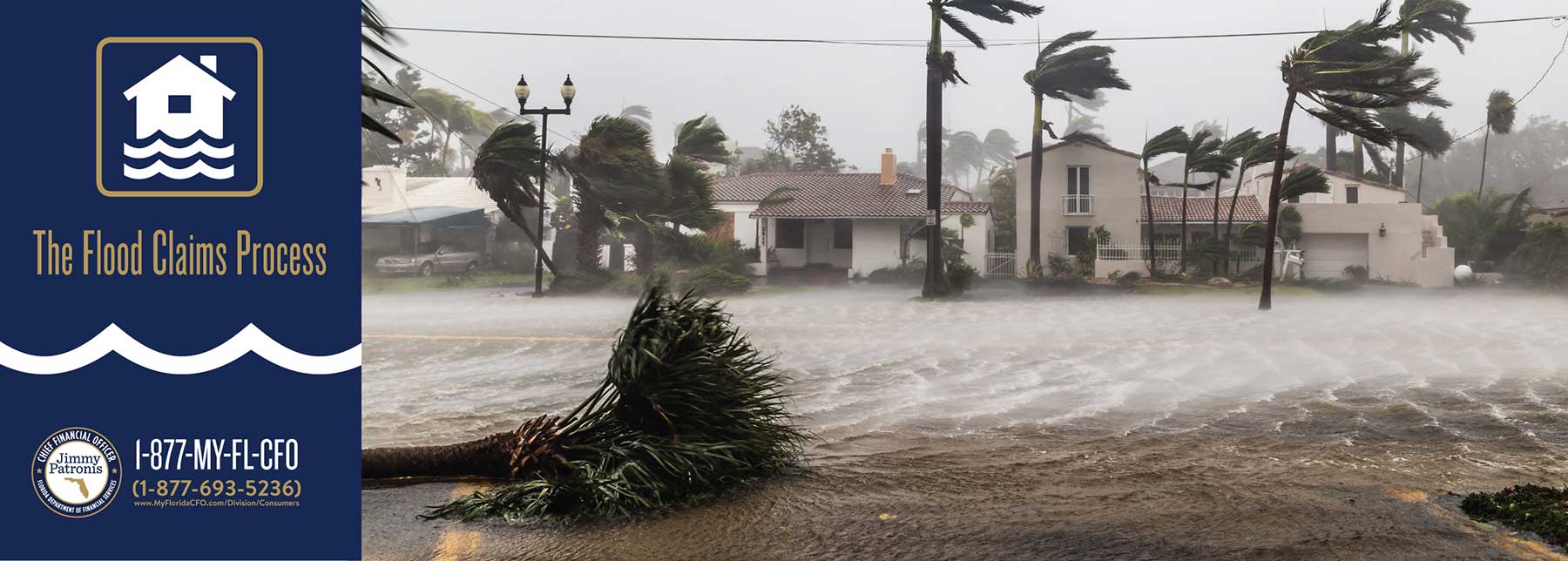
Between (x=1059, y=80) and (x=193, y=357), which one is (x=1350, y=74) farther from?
(x=193, y=357)

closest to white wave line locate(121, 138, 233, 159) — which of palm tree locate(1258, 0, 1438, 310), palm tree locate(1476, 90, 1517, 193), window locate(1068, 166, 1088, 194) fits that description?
palm tree locate(1258, 0, 1438, 310)

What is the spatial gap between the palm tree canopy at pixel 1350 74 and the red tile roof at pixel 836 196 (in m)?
9.94

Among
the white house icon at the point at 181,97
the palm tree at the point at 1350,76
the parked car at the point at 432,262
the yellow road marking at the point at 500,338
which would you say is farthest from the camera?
the parked car at the point at 432,262

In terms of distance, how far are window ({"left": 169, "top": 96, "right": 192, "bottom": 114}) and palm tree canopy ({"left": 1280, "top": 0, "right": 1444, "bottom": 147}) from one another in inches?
692

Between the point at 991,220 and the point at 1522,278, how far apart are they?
11.6 metres

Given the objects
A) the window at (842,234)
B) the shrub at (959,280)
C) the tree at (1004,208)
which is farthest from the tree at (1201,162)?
the window at (842,234)

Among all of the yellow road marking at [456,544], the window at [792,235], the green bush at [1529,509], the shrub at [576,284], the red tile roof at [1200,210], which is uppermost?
the red tile roof at [1200,210]

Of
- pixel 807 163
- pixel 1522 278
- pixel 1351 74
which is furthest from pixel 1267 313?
pixel 807 163

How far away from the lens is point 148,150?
88.3 inches

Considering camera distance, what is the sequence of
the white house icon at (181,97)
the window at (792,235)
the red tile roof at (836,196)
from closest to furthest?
the white house icon at (181,97)
the red tile roof at (836,196)
the window at (792,235)

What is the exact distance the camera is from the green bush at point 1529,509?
12.2 feet

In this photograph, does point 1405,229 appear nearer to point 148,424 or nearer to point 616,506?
point 616,506

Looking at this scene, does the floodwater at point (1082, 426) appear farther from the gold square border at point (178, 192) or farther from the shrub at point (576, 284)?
the shrub at point (576, 284)

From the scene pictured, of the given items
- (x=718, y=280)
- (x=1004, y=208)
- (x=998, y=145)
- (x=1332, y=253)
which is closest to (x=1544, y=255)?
(x=1332, y=253)
